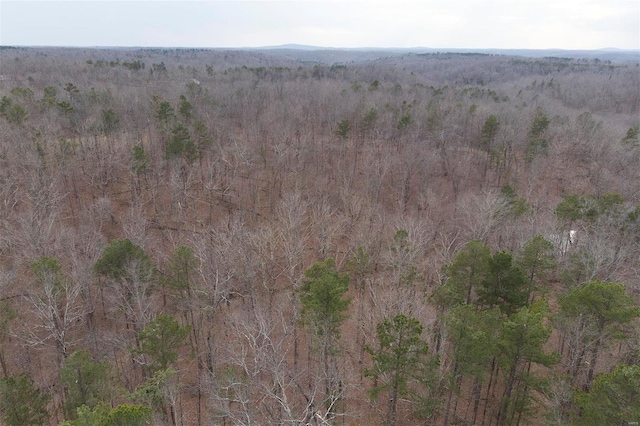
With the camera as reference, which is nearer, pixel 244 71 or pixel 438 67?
pixel 244 71

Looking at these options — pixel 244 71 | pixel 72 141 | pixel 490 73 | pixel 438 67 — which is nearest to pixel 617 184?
pixel 72 141

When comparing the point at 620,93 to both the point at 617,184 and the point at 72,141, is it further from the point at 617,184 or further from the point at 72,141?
the point at 72,141

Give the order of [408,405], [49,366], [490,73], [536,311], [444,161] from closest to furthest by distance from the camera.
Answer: [536,311] → [408,405] → [49,366] → [444,161] → [490,73]

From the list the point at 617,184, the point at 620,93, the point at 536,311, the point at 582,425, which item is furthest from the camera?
the point at 620,93

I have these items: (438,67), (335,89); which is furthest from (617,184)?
(438,67)

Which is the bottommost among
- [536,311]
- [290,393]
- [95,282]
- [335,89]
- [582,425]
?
[290,393]

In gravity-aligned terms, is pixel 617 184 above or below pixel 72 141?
below
